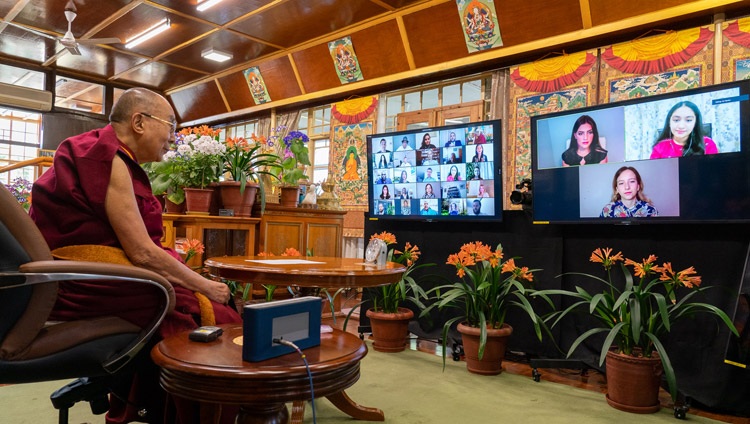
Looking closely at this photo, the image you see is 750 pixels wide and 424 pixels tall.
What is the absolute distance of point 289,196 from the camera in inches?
150

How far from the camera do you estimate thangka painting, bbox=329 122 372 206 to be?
6.19 m

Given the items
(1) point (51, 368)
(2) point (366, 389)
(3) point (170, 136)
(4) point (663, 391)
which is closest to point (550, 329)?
(4) point (663, 391)

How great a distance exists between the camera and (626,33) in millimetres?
4086

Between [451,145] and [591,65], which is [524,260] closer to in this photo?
[451,145]

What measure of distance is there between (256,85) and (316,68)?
1375 mm

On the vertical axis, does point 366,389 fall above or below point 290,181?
below

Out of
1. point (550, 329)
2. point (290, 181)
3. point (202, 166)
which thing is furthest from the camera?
point (290, 181)

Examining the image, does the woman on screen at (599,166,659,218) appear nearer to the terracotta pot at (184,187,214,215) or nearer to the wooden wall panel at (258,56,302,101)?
the terracotta pot at (184,187,214,215)

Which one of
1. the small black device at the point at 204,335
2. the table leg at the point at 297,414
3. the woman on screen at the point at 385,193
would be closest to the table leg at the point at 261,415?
the small black device at the point at 204,335

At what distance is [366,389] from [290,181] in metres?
1.88

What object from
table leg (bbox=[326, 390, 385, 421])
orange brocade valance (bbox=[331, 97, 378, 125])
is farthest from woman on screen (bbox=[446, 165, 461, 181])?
orange brocade valance (bbox=[331, 97, 378, 125])

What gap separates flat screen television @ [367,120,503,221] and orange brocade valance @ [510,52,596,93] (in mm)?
1592

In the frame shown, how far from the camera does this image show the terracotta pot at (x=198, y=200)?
10.8ft

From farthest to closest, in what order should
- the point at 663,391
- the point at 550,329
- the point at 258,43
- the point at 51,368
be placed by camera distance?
the point at 258,43 → the point at 550,329 → the point at 663,391 → the point at 51,368
